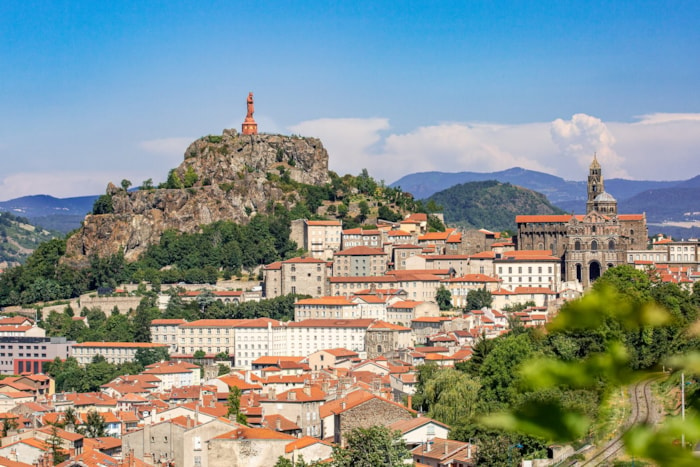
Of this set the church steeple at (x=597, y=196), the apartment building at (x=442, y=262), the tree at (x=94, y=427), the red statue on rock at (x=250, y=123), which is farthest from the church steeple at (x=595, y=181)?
the tree at (x=94, y=427)

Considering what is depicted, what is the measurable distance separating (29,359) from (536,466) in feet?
172

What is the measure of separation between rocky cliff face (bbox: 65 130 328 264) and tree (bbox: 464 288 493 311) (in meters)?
27.0

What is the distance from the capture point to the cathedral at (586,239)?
75.5 meters

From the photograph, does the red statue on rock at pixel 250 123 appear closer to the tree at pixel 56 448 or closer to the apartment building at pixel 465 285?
the apartment building at pixel 465 285

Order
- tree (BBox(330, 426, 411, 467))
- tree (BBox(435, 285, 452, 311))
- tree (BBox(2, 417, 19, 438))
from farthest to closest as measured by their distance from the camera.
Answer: tree (BBox(435, 285, 452, 311))
tree (BBox(2, 417, 19, 438))
tree (BBox(330, 426, 411, 467))

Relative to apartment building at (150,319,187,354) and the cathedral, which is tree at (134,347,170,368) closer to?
apartment building at (150,319,187,354)

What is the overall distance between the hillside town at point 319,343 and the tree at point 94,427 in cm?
10

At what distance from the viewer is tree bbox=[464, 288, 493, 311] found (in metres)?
71.9

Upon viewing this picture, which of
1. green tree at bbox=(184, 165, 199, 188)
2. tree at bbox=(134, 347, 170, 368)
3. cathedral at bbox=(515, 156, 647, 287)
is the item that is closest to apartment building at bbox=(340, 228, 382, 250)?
cathedral at bbox=(515, 156, 647, 287)

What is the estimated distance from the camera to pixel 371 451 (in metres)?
30.5

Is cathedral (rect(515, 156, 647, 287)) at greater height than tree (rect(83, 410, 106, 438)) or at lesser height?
greater

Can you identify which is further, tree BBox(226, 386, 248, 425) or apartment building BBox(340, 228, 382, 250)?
apartment building BBox(340, 228, 382, 250)

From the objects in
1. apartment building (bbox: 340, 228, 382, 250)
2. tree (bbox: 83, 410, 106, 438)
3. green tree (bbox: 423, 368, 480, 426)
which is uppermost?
apartment building (bbox: 340, 228, 382, 250)

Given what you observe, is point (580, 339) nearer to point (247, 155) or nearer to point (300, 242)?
point (300, 242)
